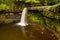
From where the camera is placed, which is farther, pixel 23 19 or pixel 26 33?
pixel 23 19

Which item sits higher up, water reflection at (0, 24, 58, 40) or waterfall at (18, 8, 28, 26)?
waterfall at (18, 8, 28, 26)

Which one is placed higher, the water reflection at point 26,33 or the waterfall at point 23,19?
the waterfall at point 23,19

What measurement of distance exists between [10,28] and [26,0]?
276 cm

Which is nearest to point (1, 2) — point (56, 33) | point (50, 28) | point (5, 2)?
point (5, 2)

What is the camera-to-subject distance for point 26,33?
19.8 feet

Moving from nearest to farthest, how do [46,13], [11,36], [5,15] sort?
1. [11,36]
2. [46,13]
3. [5,15]

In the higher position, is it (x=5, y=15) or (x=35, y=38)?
(x=5, y=15)

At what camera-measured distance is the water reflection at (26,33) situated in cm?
549

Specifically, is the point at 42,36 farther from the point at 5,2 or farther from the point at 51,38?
the point at 5,2

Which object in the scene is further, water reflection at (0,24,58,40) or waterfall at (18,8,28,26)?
waterfall at (18,8,28,26)

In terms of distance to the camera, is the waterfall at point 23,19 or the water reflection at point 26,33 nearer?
the water reflection at point 26,33

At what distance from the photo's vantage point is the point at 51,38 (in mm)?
5320

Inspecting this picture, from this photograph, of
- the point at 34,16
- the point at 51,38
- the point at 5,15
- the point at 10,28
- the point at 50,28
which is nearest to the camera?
the point at 51,38

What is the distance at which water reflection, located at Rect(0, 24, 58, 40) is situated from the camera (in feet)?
18.0
